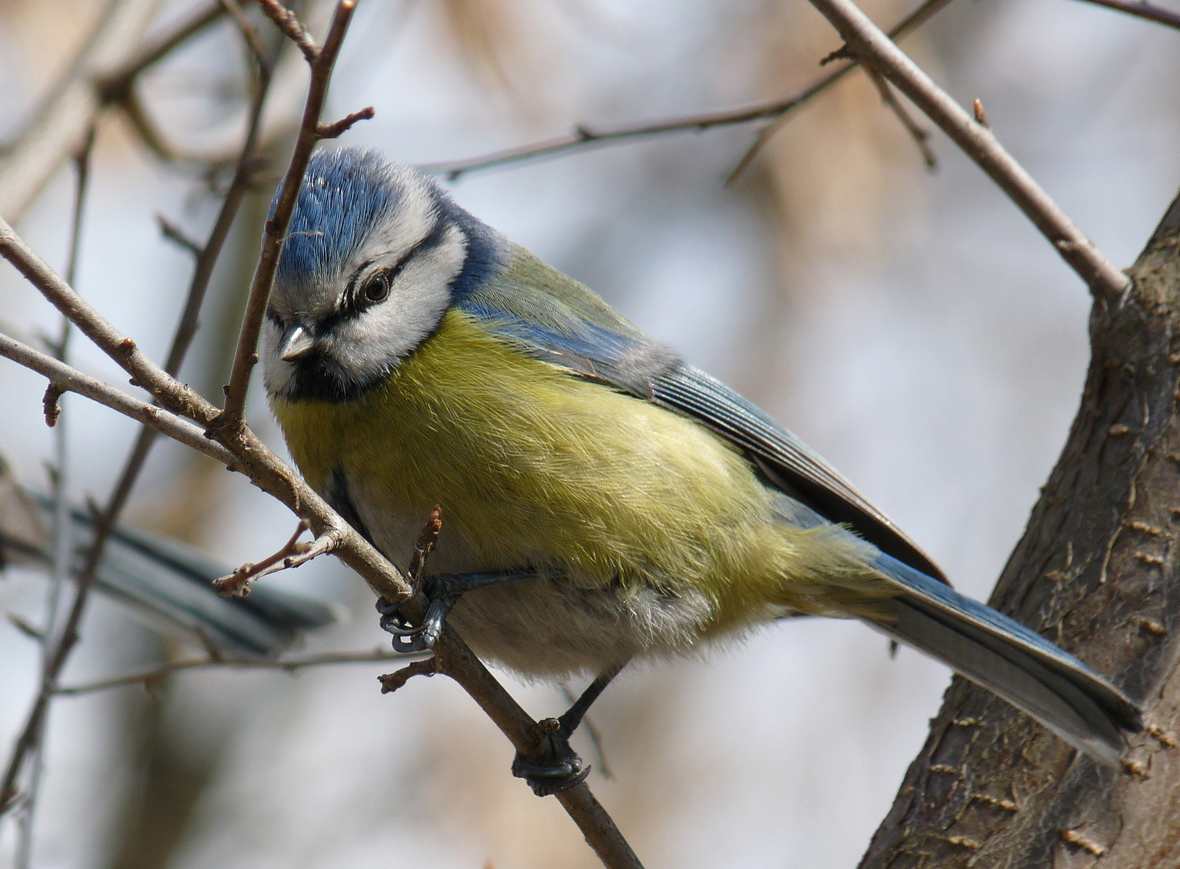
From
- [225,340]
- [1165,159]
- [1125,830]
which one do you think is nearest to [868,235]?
[1165,159]

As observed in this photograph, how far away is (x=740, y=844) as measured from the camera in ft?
18.5

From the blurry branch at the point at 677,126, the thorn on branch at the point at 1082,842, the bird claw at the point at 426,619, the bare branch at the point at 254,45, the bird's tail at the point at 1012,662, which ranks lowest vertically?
the thorn on branch at the point at 1082,842

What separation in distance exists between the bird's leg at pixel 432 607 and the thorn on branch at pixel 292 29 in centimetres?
102

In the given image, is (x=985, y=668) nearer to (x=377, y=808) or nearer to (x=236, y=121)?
(x=236, y=121)

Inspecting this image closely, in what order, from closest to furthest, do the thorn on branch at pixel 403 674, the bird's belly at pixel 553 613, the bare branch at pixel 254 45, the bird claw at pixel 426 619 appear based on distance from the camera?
the thorn on branch at pixel 403 674 < the bird claw at pixel 426 619 < the bird's belly at pixel 553 613 < the bare branch at pixel 254 45

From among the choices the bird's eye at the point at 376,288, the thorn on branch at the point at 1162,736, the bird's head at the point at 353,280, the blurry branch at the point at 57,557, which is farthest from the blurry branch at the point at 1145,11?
the blurry branch at the point at 57,557

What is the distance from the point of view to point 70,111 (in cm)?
319

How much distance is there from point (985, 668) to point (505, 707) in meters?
1.08

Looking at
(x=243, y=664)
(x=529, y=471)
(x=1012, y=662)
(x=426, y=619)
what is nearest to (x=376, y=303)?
(x=529, y=471)

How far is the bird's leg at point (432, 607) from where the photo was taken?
2.02 meters

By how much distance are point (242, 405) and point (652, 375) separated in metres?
1.42

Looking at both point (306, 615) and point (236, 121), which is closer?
point (306, 615)

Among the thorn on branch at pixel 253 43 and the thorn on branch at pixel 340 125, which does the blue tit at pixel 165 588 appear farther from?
the thorn on branch at pixel 340 125

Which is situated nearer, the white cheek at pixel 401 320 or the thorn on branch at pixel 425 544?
the thorn on branch at pixel 425 544
